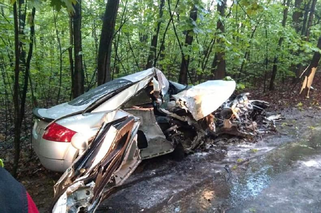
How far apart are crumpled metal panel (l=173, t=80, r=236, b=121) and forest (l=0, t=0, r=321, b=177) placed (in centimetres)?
135

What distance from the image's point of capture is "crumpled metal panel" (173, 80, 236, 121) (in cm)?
526

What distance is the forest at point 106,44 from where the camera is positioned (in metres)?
6.06

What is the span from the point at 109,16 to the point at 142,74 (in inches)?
97.2

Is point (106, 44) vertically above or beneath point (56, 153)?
above

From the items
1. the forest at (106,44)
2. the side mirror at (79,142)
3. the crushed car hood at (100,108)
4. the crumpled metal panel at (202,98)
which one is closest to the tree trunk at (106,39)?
the forest at (106,44)

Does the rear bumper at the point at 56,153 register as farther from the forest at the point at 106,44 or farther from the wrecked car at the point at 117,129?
the forest at the point at 106,44

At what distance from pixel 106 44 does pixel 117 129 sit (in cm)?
429

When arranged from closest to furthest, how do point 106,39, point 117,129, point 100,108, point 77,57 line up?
point 117,129, point 100,108, point 106,39, point 77,57

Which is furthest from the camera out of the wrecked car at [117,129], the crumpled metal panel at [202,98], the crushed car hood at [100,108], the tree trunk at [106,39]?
the tree trunk at [106,39]

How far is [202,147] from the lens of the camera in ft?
19.7

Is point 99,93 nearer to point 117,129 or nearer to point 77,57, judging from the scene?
point 117,129

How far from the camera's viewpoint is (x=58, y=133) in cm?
380

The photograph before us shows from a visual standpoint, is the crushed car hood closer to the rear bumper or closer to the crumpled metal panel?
the rear bumper

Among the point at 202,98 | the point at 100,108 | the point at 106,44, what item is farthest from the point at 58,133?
the point at 106,44
